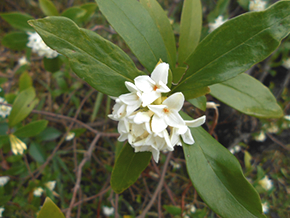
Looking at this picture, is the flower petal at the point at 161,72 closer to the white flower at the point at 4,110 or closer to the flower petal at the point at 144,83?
the flower petal at the point at 144,83

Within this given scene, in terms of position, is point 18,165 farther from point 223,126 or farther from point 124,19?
point 223,126

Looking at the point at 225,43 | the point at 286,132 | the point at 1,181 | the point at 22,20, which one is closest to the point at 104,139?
the point at 1,181

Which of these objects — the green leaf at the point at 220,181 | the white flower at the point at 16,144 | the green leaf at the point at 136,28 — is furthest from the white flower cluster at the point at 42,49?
the green leaf at the point at 220,181

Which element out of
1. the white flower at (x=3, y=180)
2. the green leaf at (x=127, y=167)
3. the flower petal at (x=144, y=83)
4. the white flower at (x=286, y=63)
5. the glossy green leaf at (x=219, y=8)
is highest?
the glossy green leaf at (x=219, y=8)

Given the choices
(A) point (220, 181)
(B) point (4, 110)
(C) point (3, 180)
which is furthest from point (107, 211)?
(A) point (220, 181)

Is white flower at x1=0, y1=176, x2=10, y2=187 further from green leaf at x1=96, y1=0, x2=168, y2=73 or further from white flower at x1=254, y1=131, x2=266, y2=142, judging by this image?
white flower at x1=254, y1=131, x2=266, y2=142
